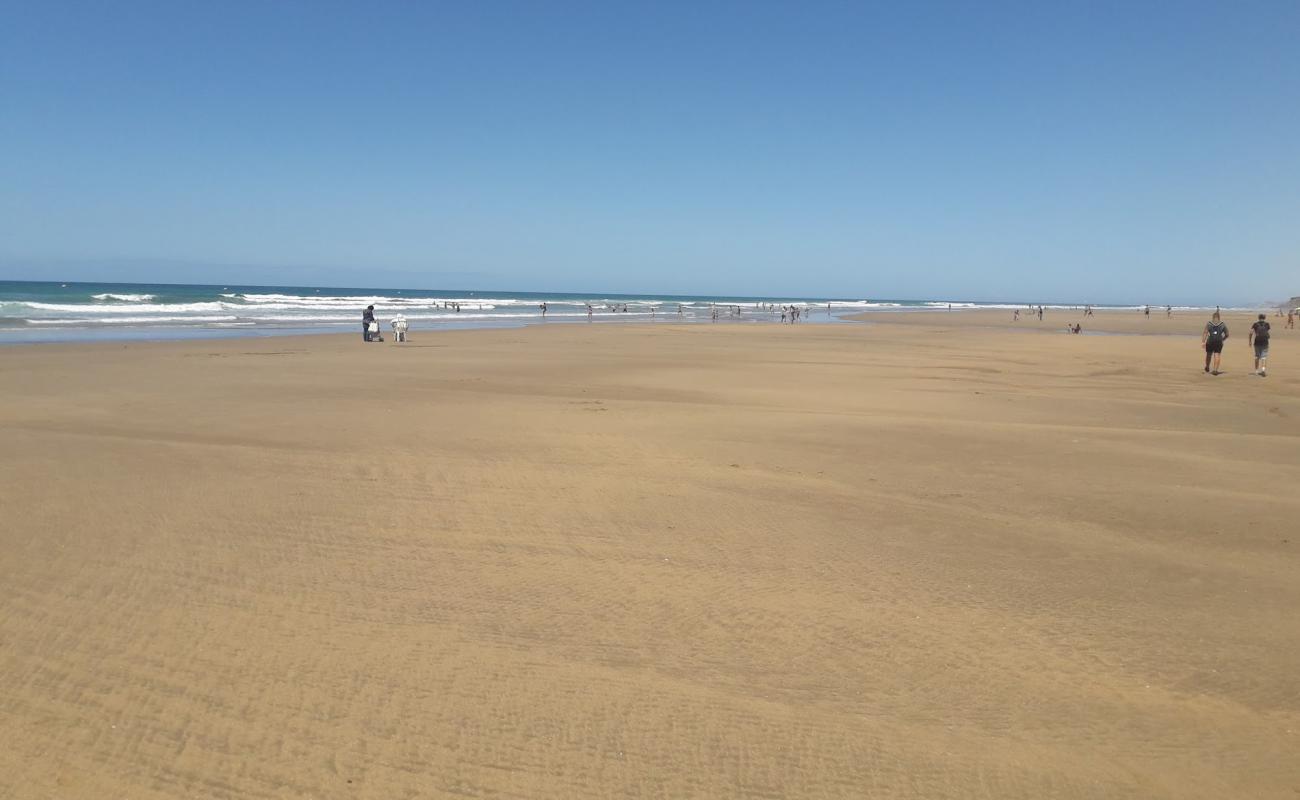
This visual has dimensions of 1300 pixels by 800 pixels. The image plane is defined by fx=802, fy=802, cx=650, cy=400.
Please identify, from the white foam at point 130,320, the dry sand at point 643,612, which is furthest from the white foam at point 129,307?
the dry sand at point 643,612

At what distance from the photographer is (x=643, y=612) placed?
488cm

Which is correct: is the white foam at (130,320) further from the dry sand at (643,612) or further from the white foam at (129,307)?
the dry sand at (643,612)

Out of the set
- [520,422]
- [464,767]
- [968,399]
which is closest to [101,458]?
[520,422]

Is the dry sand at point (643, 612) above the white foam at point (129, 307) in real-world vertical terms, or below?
below

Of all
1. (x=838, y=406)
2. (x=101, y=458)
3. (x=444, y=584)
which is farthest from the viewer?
(x=838, y=406)

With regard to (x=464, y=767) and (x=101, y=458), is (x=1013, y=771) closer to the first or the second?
(x=464, y=767)

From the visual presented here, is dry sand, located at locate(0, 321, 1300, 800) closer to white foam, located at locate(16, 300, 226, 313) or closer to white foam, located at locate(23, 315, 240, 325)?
white foam, located at locate(23, 315, 240, 325)

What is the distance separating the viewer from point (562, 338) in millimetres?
37812

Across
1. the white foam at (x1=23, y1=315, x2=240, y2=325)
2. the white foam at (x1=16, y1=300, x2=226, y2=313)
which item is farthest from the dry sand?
the white foam at (x1=16, y1=300, x2=226, y2=313)

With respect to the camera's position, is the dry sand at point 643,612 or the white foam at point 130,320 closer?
the dry sand at point 643,612

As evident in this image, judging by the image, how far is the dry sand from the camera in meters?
3.43

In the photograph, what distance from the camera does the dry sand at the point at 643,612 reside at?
3430 millimetres

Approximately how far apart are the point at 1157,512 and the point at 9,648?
8474 mm

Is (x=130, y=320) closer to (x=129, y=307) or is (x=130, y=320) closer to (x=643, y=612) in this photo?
(x=129, y=307)
